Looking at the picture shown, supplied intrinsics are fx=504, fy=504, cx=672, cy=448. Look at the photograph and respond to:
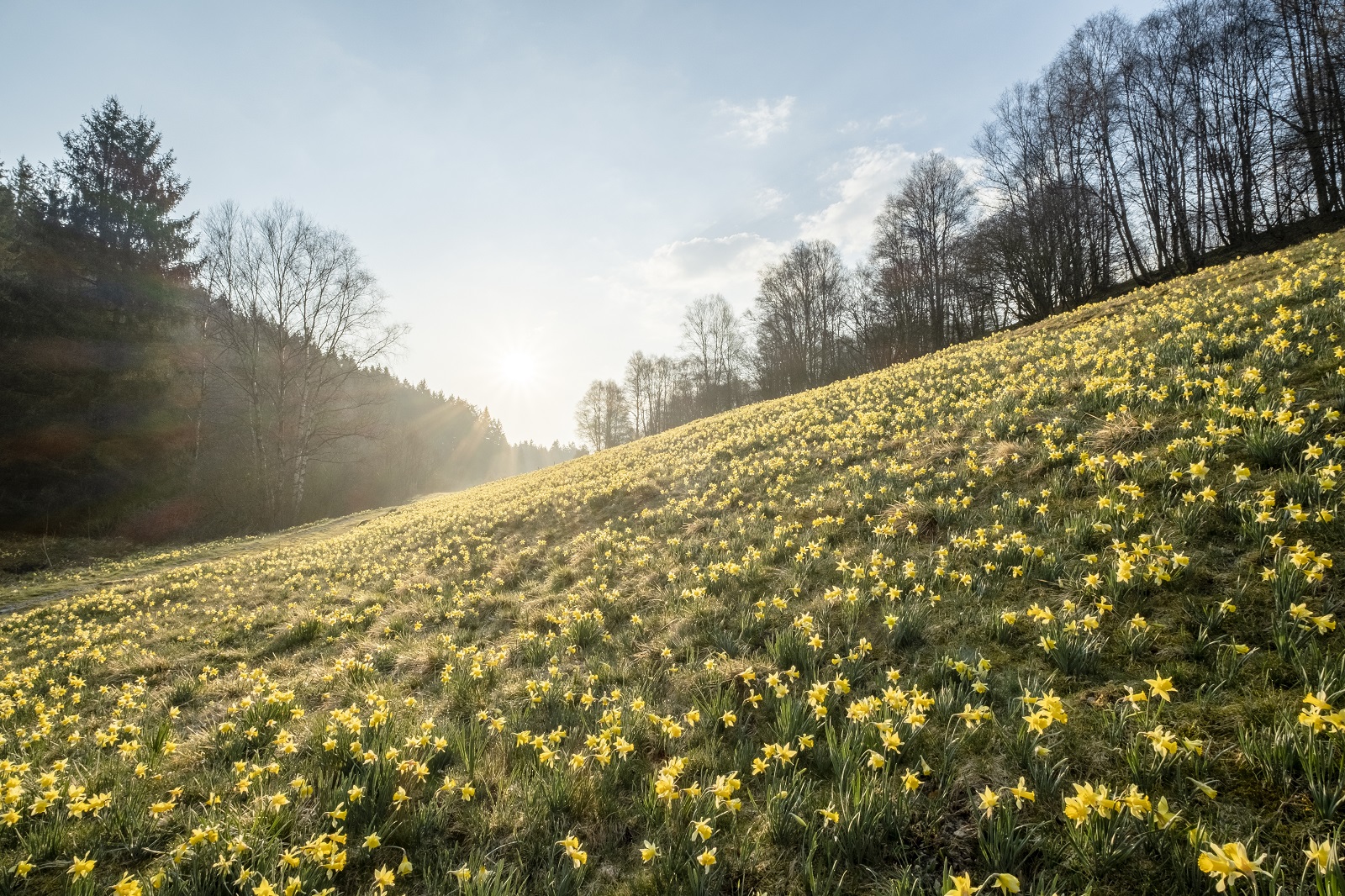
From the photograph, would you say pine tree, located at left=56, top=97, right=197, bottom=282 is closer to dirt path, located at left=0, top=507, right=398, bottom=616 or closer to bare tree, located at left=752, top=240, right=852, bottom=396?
dirt path, located at left=0, top=507, right=398, bottom=616

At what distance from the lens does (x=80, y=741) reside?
4254mm

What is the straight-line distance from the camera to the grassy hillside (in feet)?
7.02

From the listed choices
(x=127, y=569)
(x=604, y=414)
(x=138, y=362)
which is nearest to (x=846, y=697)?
(x=127, y=569)

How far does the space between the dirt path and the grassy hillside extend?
7.59 m

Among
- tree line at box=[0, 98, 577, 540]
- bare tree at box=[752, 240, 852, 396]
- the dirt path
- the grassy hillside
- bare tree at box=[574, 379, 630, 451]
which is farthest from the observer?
bare tree at box=[574, 379, 630, 451]

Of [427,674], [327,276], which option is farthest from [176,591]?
[327,276]

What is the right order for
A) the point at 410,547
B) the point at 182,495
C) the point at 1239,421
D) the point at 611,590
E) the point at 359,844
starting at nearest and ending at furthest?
the point at 359,844 → the point at 1239,421 → the point at 611,590 → the point at 410,547 → the point at 182,495

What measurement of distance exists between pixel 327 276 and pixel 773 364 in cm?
3452

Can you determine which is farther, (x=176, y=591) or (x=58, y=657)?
(x=176, y=591)

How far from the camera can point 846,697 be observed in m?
3.39

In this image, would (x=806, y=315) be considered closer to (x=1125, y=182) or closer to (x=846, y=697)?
(x=1125, y=182)

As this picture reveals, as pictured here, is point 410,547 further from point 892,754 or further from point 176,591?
point 892,754

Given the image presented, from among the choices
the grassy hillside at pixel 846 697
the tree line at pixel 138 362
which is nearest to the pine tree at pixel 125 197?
the tree line at pixel 138 362

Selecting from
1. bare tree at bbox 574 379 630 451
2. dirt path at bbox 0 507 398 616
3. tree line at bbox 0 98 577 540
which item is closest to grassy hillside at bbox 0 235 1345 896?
dirt path at bbox 0 507 398 616
